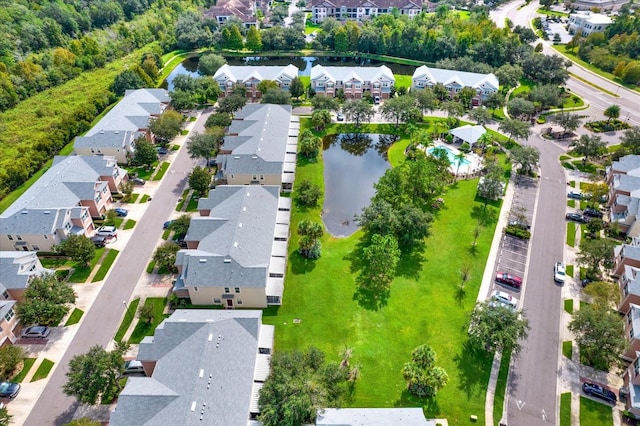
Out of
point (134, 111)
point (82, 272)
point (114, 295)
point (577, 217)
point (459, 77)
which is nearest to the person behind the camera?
point (114, 295)

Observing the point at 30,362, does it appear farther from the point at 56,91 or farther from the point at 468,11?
the point at 468,11

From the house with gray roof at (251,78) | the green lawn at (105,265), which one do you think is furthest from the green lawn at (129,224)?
the house with gray roof at (251,78)

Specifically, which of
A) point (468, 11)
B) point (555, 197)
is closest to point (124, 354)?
point (555, 197)

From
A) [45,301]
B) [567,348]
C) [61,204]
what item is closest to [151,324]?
[45,301]

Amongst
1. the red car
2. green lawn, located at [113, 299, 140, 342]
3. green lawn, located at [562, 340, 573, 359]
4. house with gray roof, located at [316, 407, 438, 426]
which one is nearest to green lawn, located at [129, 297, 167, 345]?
green lawn, located at [113, 299, 140, 342]

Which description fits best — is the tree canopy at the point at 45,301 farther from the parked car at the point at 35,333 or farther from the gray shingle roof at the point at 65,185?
the gray shingle roof at the point at 65,185

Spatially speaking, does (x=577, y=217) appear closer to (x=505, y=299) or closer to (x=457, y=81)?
(x=505, y=299)
